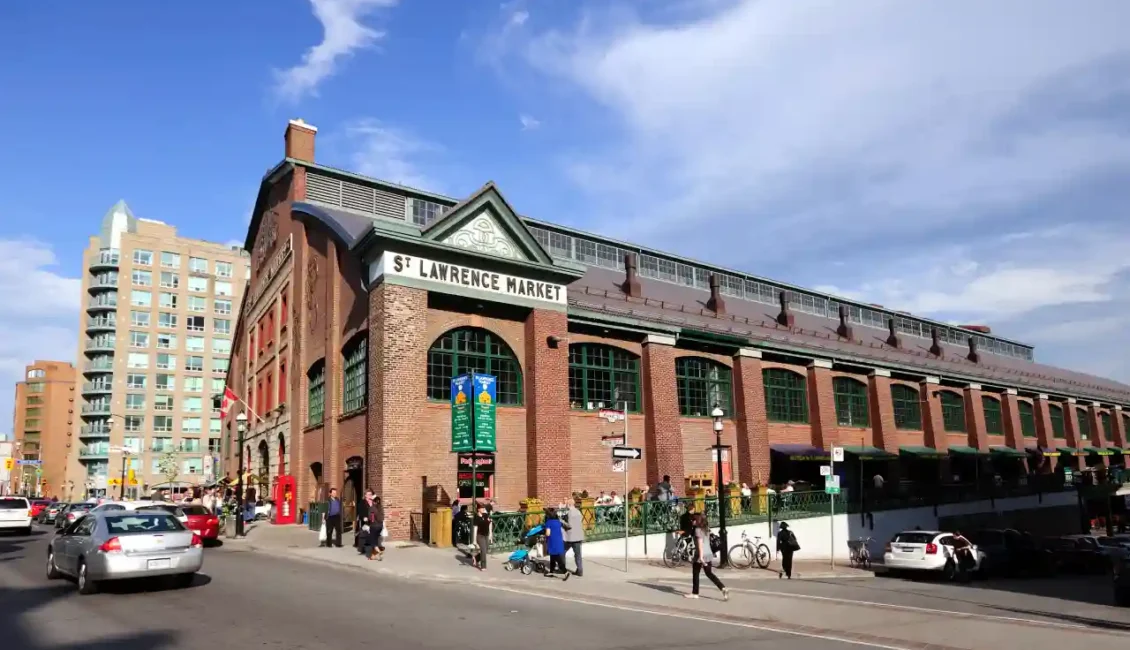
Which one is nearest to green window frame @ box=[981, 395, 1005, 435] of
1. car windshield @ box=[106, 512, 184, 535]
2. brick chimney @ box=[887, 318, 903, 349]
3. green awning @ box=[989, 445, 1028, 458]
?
green awning @ box=[989, 445, 1028, 458]

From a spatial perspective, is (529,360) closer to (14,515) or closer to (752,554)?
(752,554)

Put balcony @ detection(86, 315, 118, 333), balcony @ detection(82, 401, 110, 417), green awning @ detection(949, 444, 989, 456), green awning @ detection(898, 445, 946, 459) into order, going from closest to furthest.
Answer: green awning @ detection(898, 445, 946, 459)
green awning @ detection(949, 444, 989, 456)
balcony @ detection(82, 401, 110, 417)
balcony @ detection(86, 315, 118, 333)

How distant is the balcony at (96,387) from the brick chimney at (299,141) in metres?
75.1

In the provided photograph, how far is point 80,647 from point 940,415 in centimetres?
4570

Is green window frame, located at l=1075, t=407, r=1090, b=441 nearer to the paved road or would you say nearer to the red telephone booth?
the red telephone booth

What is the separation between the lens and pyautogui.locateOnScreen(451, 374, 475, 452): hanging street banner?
23.3m

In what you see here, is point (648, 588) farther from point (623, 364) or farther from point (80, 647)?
point (623, 364)

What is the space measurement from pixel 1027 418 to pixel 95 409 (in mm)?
96030

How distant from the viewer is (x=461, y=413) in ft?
77.8

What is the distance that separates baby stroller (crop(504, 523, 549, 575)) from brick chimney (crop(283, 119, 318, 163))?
73.5ft

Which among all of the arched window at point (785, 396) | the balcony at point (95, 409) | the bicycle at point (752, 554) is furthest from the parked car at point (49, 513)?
the balcony at point (95, 409)

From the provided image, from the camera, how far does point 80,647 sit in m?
9.70

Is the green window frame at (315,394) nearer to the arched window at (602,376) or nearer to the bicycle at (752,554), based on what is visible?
the arched window at (602,376)

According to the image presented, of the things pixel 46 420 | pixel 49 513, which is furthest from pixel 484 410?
pixel 46 420
